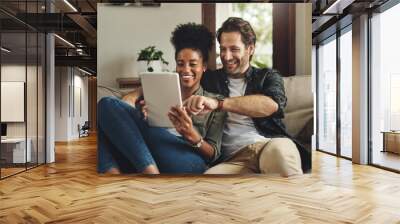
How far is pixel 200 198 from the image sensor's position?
5141 millimetres

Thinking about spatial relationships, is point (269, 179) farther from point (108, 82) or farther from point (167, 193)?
point (108, 82)

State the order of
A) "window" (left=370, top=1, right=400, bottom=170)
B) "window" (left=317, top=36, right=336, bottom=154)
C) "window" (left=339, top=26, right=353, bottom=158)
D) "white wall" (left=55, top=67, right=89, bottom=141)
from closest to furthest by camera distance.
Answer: "window" (left=370, top=1, right=400, bottom=170)
"window" (left=339, top=26, right=353, bottom=158)
"window" (left=317, top=36, right=336, bottom=154)
"white wall" (left=55, top=67, right=89, bottom=141)

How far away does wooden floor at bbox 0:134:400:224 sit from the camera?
4207mm

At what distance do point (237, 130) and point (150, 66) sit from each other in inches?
68.4

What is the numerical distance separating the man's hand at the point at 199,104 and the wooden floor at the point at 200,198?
109 cm

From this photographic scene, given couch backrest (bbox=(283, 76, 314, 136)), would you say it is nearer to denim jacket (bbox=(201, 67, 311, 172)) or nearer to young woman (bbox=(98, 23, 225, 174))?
denim jacket (bbox=(201, 67, 311, 172))

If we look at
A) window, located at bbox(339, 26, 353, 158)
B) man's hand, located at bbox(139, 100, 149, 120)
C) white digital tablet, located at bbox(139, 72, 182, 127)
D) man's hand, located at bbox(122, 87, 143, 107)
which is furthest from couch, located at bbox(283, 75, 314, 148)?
window, located at bbox(339, 26, 353, 158)

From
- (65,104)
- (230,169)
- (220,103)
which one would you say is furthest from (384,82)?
(65,104)

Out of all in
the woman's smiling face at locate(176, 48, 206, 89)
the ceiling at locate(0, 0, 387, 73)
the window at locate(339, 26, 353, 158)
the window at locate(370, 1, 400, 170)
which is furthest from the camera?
the window at locate(339, 26, 353, 158)

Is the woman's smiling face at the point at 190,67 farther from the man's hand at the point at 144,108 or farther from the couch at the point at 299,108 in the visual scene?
the couch at the point at 299,108

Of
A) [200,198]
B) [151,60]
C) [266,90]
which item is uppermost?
[151,60]

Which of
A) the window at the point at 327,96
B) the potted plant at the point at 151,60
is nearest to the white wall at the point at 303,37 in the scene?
the potted plant at the point at 151,60

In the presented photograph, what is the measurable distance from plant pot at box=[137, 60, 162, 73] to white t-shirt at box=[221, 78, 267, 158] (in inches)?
46.5

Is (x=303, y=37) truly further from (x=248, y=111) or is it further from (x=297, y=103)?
(x=248, y=111)
